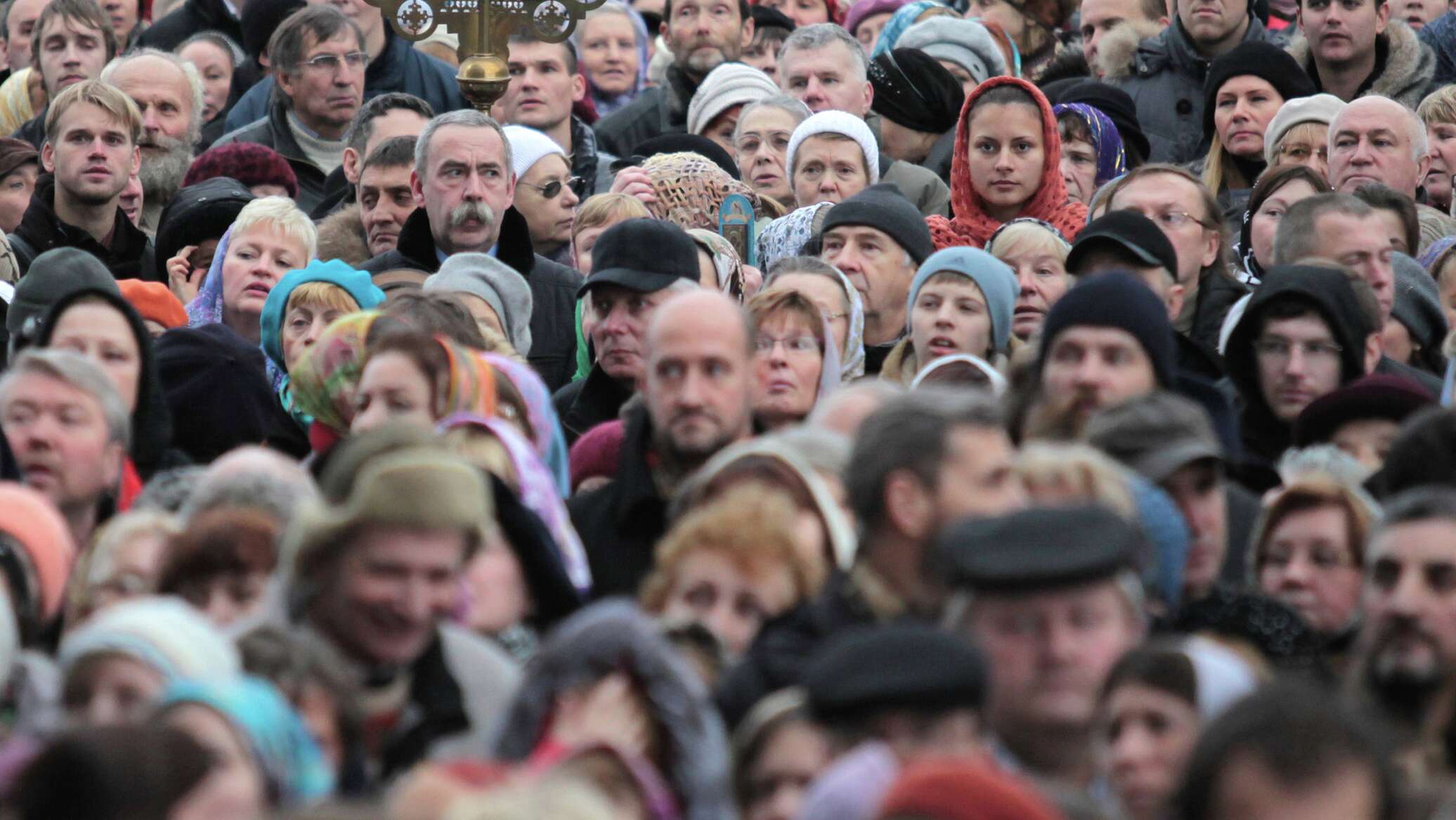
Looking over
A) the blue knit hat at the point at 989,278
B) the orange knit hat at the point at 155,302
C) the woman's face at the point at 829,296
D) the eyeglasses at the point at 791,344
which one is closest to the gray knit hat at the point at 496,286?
the orange knit hat at the point at 155,302

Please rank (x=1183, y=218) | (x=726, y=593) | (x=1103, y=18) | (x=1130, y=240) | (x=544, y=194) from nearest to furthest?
(x=726, y=593) → (x=1130, y=240) → (x=1183, y=218) → (x=544, y=194) → (x=1103, y=18)

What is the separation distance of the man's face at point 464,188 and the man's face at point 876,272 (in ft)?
3.68

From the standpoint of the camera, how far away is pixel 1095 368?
6.27 meters

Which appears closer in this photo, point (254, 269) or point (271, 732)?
point (271, 732)

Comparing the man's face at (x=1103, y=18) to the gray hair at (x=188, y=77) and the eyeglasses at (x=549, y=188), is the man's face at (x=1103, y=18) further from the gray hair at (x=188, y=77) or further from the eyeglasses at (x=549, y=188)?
the gray hair at (x=188, y=77)

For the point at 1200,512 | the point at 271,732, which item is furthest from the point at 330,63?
the point at 271,732

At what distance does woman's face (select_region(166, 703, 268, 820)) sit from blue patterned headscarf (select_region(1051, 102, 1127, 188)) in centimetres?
622

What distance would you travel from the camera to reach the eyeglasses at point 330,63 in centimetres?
1054

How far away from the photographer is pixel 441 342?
6391mm

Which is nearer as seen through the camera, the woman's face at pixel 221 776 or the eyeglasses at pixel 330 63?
the woman's face at pixel 221 776

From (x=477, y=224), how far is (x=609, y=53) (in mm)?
4179

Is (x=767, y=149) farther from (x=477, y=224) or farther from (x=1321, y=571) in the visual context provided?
(x=1321, y=571)

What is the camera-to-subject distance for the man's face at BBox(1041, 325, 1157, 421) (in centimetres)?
624

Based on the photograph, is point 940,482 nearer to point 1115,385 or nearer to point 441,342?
point 1115,385
